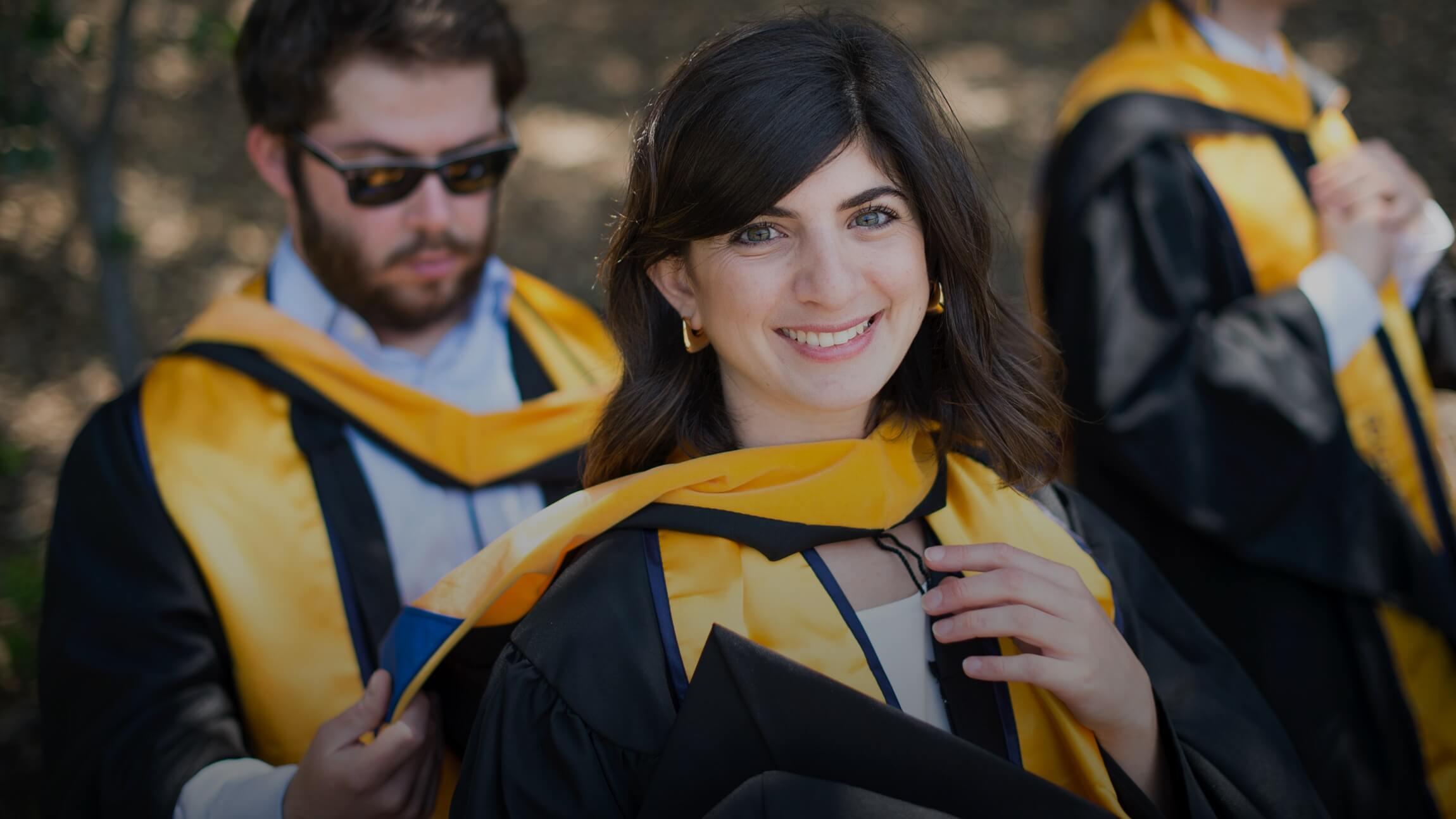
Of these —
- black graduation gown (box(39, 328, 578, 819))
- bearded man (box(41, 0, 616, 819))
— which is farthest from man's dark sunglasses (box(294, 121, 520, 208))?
black graduation gown (box(39, 328, 578, 819))

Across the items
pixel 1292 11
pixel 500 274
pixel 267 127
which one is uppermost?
pixel 1292 11

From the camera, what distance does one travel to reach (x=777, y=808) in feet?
4.50

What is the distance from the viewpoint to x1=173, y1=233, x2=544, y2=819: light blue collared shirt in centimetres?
234

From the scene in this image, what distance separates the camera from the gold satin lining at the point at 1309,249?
2.53 m

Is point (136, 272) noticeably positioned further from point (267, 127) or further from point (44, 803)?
point (44, 803)

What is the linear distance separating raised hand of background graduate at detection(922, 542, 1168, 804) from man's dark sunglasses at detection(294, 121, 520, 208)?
137 centimetres

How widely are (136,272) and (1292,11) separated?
6500mm

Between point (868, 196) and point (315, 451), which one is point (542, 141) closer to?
point (315, 451)

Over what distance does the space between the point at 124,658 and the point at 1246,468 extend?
228cm

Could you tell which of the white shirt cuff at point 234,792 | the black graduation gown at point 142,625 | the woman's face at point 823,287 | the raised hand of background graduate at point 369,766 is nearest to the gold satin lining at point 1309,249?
the woman's face at point 823,287

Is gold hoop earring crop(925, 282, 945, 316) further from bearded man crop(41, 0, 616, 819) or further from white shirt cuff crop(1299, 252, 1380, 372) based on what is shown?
white shirt cuff crop(1299, 252, 1380, 372)

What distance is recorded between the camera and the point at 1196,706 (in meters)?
1.79

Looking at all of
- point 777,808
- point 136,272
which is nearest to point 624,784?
point 777,808

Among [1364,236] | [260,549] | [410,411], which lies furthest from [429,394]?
[1364,236]
